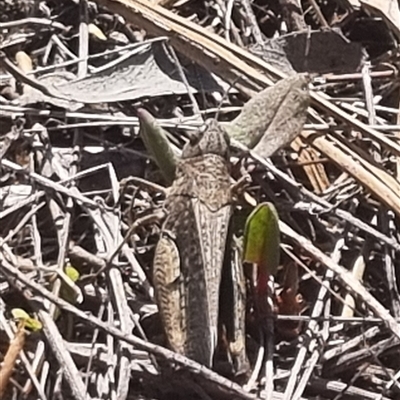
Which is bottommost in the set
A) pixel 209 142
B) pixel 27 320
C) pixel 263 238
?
pixel 27 320

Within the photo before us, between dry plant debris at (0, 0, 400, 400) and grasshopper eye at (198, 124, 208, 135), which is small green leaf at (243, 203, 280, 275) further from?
grasshopper eye at (198, 124, 208, 135)

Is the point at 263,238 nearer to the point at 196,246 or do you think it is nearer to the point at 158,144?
the point at 196,246

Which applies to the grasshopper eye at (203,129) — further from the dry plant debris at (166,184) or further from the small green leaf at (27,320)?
the small green leaf at (27,320)

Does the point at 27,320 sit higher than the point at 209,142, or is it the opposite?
the point at 209,142

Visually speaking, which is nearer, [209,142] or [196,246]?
[196,246]

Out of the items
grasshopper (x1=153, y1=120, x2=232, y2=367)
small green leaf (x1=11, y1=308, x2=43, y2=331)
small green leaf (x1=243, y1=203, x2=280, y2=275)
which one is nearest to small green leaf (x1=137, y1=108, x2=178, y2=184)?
grasshopper (x1=153, y1=120, x2=232, y2=367)

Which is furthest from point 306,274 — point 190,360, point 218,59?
point 218,59

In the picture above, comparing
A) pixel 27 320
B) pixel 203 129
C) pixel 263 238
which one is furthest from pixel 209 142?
pixel 27 320

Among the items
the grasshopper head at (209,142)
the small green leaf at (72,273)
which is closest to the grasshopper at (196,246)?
the grasshopper head at (209,142)
